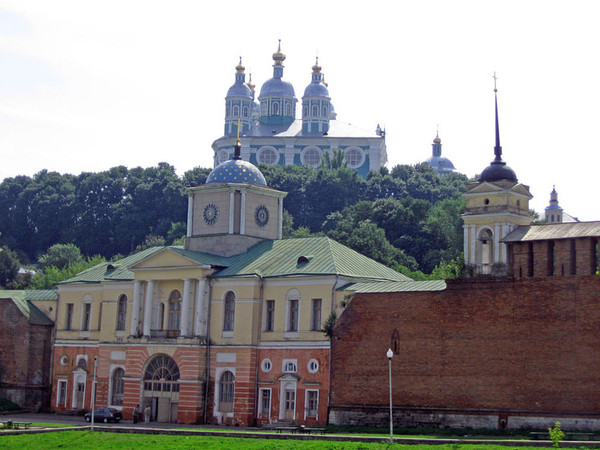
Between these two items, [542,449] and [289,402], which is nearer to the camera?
[542,449]

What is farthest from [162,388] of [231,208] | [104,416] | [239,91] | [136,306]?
[239,91]

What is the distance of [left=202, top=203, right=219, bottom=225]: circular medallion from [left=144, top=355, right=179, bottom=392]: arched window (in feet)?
28.8

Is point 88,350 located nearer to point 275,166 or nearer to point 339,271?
point 339,271

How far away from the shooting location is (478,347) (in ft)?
156

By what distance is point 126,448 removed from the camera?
45.1 metres

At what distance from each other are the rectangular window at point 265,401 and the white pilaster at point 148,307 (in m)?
7.86

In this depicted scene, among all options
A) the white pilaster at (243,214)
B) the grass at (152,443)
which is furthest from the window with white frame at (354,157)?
the grass at (152,443)

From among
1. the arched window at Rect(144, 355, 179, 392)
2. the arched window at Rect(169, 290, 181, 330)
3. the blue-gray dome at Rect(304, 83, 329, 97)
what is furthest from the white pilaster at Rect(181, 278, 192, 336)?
the blue-gray dome at Rect(304, 83, 329, 97)

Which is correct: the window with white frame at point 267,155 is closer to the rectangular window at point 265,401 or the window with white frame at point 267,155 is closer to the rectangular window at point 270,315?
the rectangular window at point 270,315

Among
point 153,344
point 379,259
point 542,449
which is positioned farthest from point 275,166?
point 542,449

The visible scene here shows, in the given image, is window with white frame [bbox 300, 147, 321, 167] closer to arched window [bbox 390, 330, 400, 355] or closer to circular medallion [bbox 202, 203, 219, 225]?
circular medallion [bbox 202, 203, 219, 225]

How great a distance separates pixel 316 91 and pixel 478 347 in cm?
11105

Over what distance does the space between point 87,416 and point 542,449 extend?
95.1ft

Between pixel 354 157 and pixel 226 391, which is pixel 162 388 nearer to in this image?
pixel 226 391
